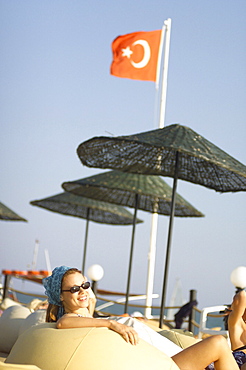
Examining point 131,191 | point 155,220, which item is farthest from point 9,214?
point 131,191

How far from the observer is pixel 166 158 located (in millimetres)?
7742

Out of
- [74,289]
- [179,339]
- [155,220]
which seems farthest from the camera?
[155,220]

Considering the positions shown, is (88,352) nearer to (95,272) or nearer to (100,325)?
(100,325)

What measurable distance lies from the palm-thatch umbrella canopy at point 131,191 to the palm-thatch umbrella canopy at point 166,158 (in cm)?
139

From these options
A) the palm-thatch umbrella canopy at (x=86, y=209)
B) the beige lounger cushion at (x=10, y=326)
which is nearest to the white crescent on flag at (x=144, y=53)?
the palm-thatch umbrella canopy at (x=86, y=209)

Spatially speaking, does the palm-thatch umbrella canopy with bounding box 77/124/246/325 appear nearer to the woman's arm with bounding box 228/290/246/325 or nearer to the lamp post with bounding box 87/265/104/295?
the lamp post with bounding box 87/265/104/295

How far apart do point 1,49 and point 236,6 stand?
10.6 meters

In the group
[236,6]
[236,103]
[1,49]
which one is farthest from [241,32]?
[1,49]

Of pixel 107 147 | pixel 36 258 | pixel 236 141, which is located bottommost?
pixel 36 258

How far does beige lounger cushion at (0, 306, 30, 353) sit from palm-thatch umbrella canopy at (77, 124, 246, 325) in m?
2.01

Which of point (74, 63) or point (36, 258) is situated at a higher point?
point (74, 63)

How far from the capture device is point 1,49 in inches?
1023

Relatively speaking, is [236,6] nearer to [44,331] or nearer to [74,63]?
[74,63]

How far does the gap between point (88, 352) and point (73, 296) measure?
556 millimetres
